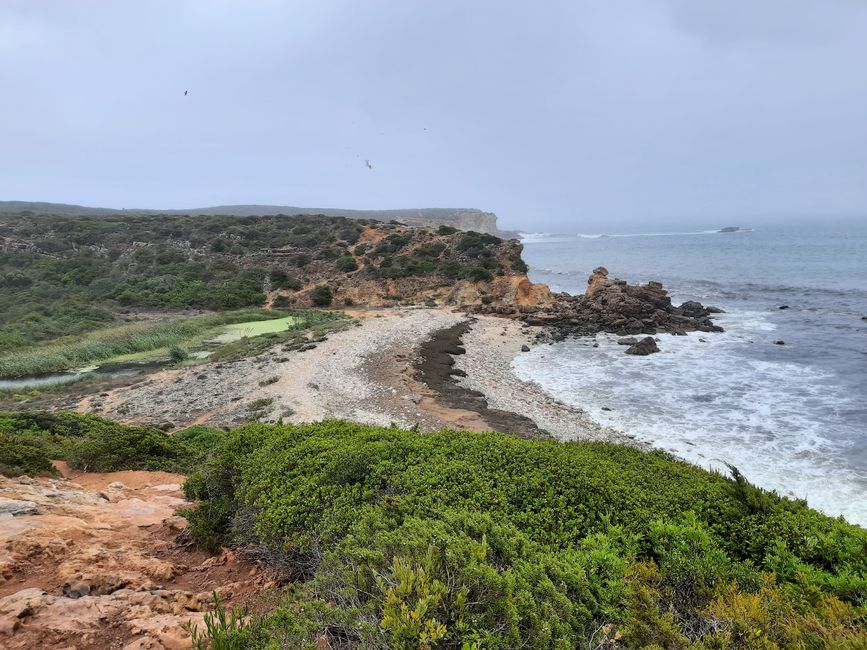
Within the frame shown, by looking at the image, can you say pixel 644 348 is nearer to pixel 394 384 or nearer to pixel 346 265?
pixel 394 384

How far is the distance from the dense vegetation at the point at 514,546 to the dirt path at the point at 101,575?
48cm

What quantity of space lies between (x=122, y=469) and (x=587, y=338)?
23.5 m

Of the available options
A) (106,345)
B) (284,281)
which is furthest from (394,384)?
(284,281)

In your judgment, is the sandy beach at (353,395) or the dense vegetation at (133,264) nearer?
the sandy beach at (353,395)

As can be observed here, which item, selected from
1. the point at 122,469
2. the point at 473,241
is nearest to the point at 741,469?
the point at 122,469

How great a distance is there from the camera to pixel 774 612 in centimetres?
314

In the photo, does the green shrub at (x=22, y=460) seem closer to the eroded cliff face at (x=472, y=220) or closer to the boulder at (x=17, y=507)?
the boulder at (x=17, y=507)

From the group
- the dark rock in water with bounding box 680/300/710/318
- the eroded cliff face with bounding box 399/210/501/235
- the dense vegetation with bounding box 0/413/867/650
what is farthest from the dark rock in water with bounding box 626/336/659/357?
the eroded cliff face with bounding box 399/210/501/235

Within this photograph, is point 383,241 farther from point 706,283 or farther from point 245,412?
point 706,283

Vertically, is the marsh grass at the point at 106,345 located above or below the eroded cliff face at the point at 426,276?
below

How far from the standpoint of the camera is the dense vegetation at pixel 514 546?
2869mm

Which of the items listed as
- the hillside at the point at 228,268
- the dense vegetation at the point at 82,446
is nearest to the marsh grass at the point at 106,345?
the hillside at the point at 228,268

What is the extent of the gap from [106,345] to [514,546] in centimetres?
2808

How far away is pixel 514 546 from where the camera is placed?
357 centimetres
